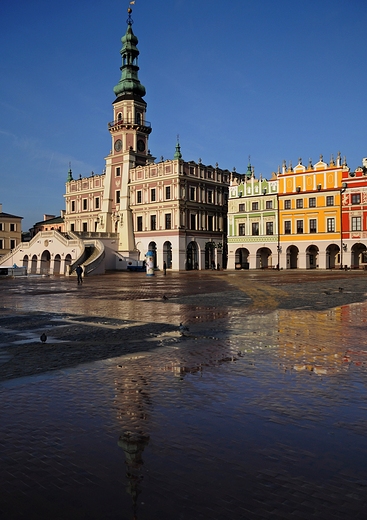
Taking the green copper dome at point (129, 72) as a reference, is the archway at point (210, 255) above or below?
below

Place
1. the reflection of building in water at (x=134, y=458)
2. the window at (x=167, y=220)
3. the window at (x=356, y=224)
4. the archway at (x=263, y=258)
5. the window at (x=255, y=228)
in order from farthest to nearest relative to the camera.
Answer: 1. the archway at (x=263, y=258)
2. the window at (x=167, y=220)
3. the window at (x=255, y=228)
4. the window at (x=356, y=224)
5. the reflection of building in water at (x=134, y=458)

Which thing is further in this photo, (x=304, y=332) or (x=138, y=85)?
(x=138, y=85)


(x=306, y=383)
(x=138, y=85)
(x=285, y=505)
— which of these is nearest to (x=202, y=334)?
(x=306, y=383)

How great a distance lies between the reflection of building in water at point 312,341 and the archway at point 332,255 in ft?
155

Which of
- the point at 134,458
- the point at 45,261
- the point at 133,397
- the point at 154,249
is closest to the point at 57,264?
the point at 45,261

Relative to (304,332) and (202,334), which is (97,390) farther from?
(304,332)

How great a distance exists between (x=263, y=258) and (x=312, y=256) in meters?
8.31

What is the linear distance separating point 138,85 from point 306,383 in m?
73.4

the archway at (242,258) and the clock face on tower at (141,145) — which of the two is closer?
the archway at (242,258)

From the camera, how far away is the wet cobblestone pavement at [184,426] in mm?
3965

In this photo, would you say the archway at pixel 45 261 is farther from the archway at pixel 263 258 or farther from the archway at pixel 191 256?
the archway at pixel 263 258

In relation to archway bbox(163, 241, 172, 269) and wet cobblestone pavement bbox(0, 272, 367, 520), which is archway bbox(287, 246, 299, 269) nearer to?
archway bbox(163, 241, 172, 269)

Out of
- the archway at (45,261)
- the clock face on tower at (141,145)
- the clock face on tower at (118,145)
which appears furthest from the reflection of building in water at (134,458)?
the clock face on tower at (118,145)

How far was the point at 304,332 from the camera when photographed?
487 inches
